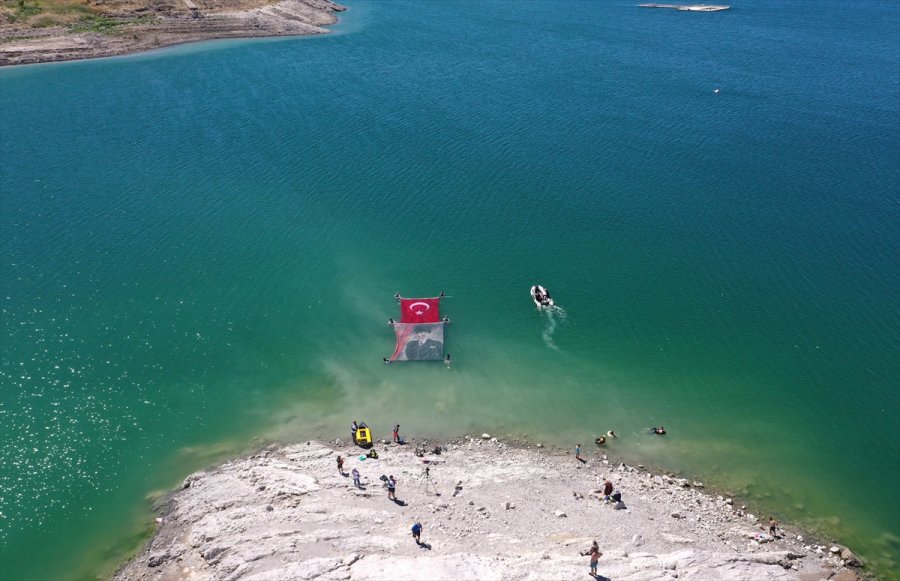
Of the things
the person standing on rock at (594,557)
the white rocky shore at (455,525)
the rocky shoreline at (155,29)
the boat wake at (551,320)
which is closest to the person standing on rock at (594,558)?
the person standing on rock at (594,557)

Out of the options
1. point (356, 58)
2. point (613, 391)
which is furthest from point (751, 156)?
point (356, 58)

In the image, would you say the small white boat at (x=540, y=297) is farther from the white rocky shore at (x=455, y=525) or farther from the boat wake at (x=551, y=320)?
the white rocky shore at (x=455, y=525)

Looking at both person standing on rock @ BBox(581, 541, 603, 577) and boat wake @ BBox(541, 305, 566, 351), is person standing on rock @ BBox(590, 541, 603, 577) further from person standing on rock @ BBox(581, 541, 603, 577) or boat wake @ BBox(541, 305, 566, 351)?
boat wake @ BBox(541, 305, 566, 351)

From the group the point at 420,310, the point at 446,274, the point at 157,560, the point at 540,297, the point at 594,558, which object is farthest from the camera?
the point at 446,274

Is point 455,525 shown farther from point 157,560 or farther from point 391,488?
point 157,560

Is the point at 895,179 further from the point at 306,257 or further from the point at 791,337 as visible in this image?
the point at 306,257

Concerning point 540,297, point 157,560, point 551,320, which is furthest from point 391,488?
point 540,297
